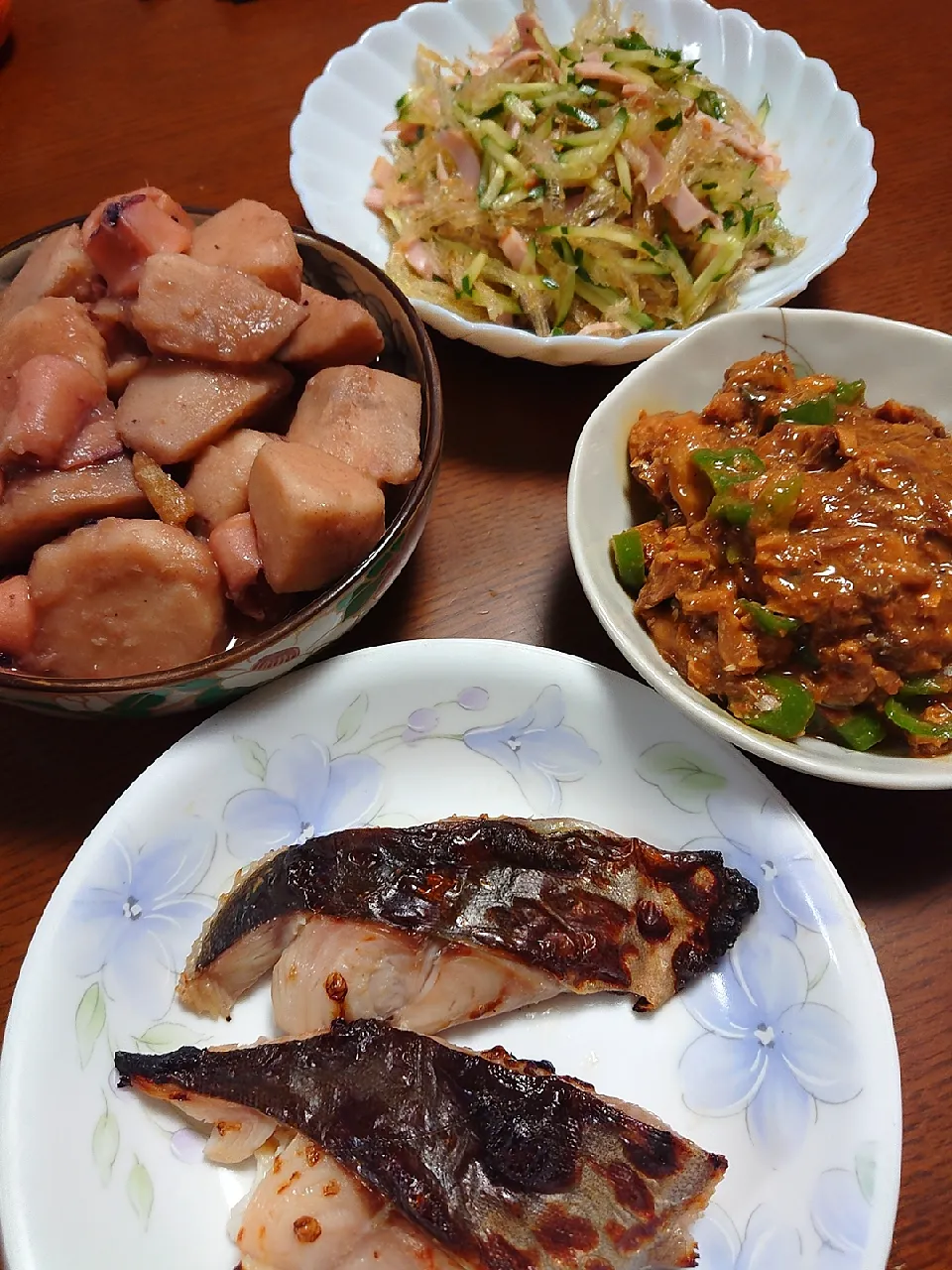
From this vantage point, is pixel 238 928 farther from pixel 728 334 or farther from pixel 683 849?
pixel 728 334

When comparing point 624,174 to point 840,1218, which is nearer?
point 840,1218

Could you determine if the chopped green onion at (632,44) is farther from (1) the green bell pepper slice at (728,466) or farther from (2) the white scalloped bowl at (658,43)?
(1) the green bell pepper slice at (728,466)

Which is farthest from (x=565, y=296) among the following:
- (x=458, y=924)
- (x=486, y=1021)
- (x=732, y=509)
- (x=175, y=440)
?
(x=486, y=1021)

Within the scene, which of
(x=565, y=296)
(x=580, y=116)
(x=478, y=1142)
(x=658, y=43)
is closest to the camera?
(x=478, y=1142)

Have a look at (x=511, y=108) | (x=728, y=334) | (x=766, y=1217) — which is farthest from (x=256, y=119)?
(x=766, y=1217)

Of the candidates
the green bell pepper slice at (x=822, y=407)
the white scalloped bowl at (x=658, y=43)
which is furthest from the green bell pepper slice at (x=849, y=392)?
the white scalloped bowl at (x=658, y=43)

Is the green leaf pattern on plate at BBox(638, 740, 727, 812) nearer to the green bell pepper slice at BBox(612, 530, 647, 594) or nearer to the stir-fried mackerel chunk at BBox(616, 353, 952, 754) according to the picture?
the stir-fried mackerel chunk at BBox(616, 353, 952, 754)

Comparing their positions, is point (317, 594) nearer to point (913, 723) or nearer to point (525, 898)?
point (525, 898)
